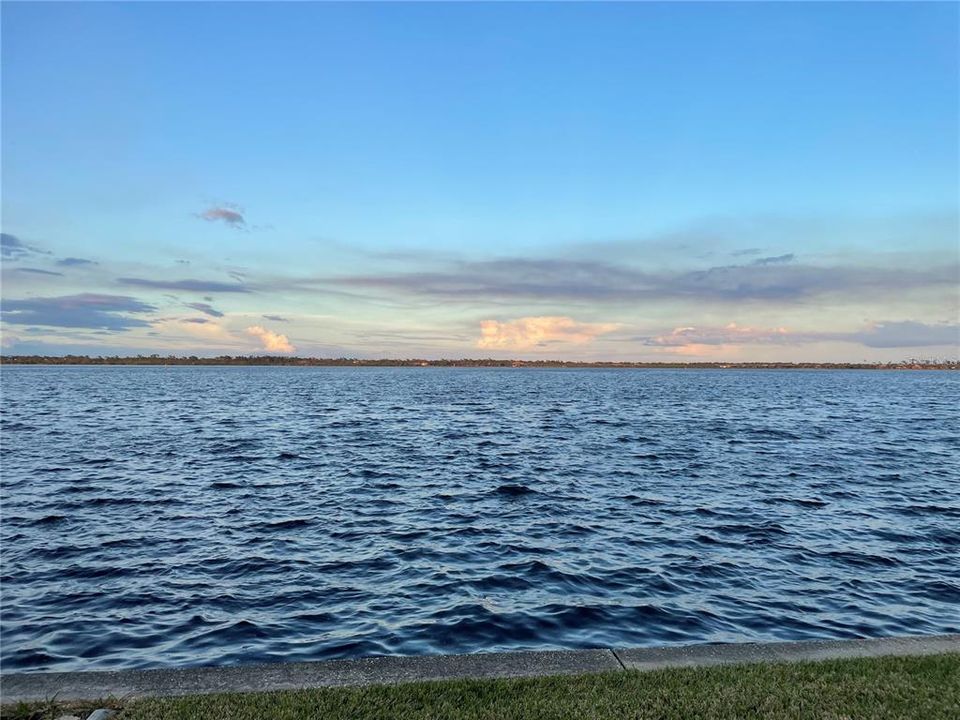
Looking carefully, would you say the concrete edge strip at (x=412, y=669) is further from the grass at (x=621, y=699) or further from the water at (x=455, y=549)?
the water at (x=455, y=549)

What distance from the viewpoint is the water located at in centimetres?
1066

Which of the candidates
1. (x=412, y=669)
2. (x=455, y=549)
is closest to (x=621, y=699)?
(x=412, y=669)

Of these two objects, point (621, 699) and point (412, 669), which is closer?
point (621, 699)

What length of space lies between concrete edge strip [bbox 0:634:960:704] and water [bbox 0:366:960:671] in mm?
2783

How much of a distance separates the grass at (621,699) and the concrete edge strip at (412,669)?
9.8 inches

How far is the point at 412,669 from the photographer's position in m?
7.00

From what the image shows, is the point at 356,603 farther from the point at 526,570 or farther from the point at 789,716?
the point at 789,716

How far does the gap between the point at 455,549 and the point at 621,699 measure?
30.4ft

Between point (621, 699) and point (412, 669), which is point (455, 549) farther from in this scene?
point (621, 699)

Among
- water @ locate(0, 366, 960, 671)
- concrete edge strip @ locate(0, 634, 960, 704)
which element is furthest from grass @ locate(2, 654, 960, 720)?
water @ locate(0, 366, 960, 671)

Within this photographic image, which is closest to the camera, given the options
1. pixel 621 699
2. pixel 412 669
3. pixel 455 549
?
pixel 621 699

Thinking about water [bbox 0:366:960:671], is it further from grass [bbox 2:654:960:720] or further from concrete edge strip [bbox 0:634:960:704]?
grass [bbox 2:654:960:720]

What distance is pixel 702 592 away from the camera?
12.4m

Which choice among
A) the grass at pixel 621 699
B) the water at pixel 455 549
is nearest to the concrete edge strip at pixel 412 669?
the grass at pixel 621 699
